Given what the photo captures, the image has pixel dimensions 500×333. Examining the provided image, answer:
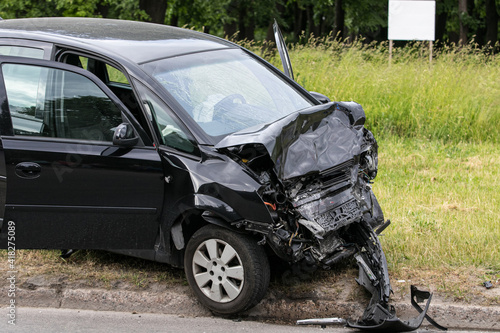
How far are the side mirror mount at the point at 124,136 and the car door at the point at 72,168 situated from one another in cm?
6

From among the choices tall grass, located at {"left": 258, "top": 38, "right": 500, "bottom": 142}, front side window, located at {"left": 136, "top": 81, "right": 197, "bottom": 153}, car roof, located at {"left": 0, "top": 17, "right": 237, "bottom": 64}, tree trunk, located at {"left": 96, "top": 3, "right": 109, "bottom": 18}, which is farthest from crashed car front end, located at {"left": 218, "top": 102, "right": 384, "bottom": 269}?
tree trunk, located at {"left": 96, "top": 3, "right": 109, "bottom": 18}

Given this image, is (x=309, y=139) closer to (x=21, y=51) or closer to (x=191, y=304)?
(x=191, y=304)

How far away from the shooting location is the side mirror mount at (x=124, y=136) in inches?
169

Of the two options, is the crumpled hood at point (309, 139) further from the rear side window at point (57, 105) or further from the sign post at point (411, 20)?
the sign post at point (411, 20)

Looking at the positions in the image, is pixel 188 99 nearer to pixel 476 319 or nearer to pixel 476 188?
pixel 476 319

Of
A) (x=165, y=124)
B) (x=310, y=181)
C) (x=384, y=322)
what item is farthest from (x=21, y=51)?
(x=384, y=322)

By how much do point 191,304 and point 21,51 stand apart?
2364mm

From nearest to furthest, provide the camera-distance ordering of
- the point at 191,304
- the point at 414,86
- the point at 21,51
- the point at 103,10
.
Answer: the point at 191,304
the point at 21,51
the point at 414,86
the point at 103,10

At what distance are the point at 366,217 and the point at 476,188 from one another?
112 inches

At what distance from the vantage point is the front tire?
420 centimetres

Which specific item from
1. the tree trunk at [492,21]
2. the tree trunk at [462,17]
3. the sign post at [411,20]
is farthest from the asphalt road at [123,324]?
the tree trunk at [492,21]

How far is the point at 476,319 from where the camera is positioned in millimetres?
4297

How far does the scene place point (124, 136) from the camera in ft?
14.1

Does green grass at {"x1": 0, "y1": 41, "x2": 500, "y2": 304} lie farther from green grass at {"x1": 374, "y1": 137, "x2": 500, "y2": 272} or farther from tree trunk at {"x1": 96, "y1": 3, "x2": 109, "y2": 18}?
tree trunk at {"x1": 96, "y1": 3, "x2": 109, "y2": 18}
